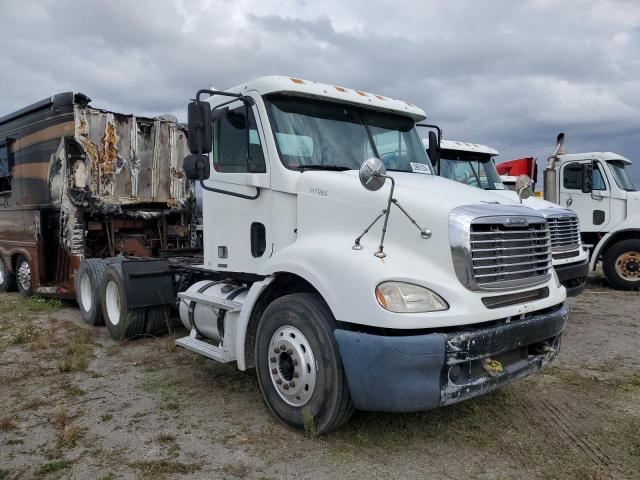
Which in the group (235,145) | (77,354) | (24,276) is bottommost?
(77,354)

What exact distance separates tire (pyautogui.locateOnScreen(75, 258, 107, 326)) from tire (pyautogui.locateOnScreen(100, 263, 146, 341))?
225mm

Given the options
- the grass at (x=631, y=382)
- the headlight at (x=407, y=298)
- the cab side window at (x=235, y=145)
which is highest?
the cab side window at (x=235, y=145)

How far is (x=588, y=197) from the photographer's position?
Result: 11.0 m

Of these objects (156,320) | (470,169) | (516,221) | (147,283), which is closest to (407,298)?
(516,221)

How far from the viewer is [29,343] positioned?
6707 mm

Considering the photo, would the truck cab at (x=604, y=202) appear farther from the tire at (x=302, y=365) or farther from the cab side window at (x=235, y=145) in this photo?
the tire at (x=302, y=365)

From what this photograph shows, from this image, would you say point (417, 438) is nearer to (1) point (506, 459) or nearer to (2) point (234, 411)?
(1) point (506, 459)

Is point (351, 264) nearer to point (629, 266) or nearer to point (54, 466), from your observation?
point (54, 466)

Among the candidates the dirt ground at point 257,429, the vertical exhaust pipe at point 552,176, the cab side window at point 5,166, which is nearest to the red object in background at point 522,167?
the vertical exhaust pipe at point 552,176

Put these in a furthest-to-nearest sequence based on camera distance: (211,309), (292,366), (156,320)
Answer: (156,320) → (211,309) → (292,366)

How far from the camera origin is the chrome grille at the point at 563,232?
7.71 m

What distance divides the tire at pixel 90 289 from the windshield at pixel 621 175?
970cm

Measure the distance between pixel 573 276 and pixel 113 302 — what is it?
616cm

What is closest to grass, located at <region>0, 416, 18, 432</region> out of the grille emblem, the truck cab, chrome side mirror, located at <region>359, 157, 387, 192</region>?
chrome side mirror, located at <region>359, 157, 387, 192</region>
